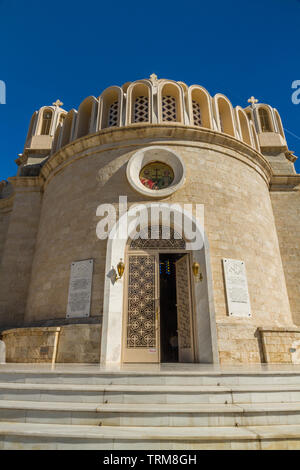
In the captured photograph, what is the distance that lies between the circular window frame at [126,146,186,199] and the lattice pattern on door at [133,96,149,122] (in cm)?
186

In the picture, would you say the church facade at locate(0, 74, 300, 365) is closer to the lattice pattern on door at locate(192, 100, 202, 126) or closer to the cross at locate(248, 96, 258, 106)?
the lattice pattern on door at locate(192, 100, 202, 126)

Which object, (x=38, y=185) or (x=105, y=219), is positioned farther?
(x=38, y=185)

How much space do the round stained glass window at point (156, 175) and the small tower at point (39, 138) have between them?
551 cm

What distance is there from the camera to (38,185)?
38.2 feet

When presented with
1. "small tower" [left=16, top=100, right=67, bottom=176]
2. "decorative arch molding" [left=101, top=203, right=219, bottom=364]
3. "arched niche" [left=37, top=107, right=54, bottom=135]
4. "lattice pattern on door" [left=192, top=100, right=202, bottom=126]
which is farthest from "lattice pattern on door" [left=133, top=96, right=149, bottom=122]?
"arched niche" [left=37, top=107, right=54, bottom=135]

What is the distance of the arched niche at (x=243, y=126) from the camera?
11.2 m

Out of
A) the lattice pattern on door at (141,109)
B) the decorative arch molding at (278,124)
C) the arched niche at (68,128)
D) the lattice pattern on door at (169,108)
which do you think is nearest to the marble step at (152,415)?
the lattice pattern on door at (141,109)

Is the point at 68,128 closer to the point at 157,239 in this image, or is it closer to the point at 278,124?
the point at 157,239

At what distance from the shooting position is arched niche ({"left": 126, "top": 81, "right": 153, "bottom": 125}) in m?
10.1

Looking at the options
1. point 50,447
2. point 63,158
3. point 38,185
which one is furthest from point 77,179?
point 50,447

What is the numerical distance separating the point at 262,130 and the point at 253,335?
10185mm

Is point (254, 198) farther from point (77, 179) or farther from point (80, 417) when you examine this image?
point (80, 417)

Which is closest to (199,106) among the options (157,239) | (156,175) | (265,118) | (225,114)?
(225,114)

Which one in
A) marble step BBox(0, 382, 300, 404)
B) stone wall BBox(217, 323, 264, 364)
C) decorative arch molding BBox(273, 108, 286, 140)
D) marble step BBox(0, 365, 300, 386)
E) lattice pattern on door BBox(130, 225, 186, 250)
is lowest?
marble step BBox(0, 382, 300, 404)
